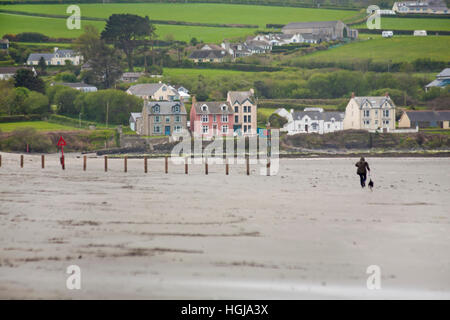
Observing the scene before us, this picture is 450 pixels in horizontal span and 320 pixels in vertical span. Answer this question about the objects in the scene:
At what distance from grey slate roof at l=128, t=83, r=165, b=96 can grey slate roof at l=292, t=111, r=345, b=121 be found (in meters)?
15.0

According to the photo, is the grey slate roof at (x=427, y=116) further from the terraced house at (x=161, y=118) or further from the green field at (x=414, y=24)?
the green field at (x=414, y=24)

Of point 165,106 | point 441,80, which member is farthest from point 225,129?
point 441,80

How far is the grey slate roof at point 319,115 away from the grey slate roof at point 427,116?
20.8 feet

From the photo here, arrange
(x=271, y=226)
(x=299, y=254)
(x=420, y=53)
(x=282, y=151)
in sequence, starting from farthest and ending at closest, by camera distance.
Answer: (x=420, y=53), (x=282, y=151), (x=271, y=226), (x=299, y=254)

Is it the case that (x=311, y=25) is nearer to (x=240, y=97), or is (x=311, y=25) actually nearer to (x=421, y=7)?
(x=421, y=7)

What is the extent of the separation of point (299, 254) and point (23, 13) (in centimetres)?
10153

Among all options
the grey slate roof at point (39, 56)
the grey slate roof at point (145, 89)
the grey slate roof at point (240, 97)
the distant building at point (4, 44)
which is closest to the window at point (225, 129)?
the grey slate roof at point (240, 97)

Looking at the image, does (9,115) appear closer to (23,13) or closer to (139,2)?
(23,13)

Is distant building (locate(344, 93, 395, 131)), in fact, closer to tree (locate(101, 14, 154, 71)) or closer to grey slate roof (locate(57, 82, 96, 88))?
grey slate roof (locate(57, 82, 96, 88))

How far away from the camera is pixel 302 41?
10744 centimetres

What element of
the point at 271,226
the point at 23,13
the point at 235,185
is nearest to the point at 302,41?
the point at 23,13

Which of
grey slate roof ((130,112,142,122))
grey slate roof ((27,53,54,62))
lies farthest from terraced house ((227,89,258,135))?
grey slate roof ((27,53,54,62))

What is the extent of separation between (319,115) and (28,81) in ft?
88.8

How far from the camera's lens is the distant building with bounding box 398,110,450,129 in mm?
61594
